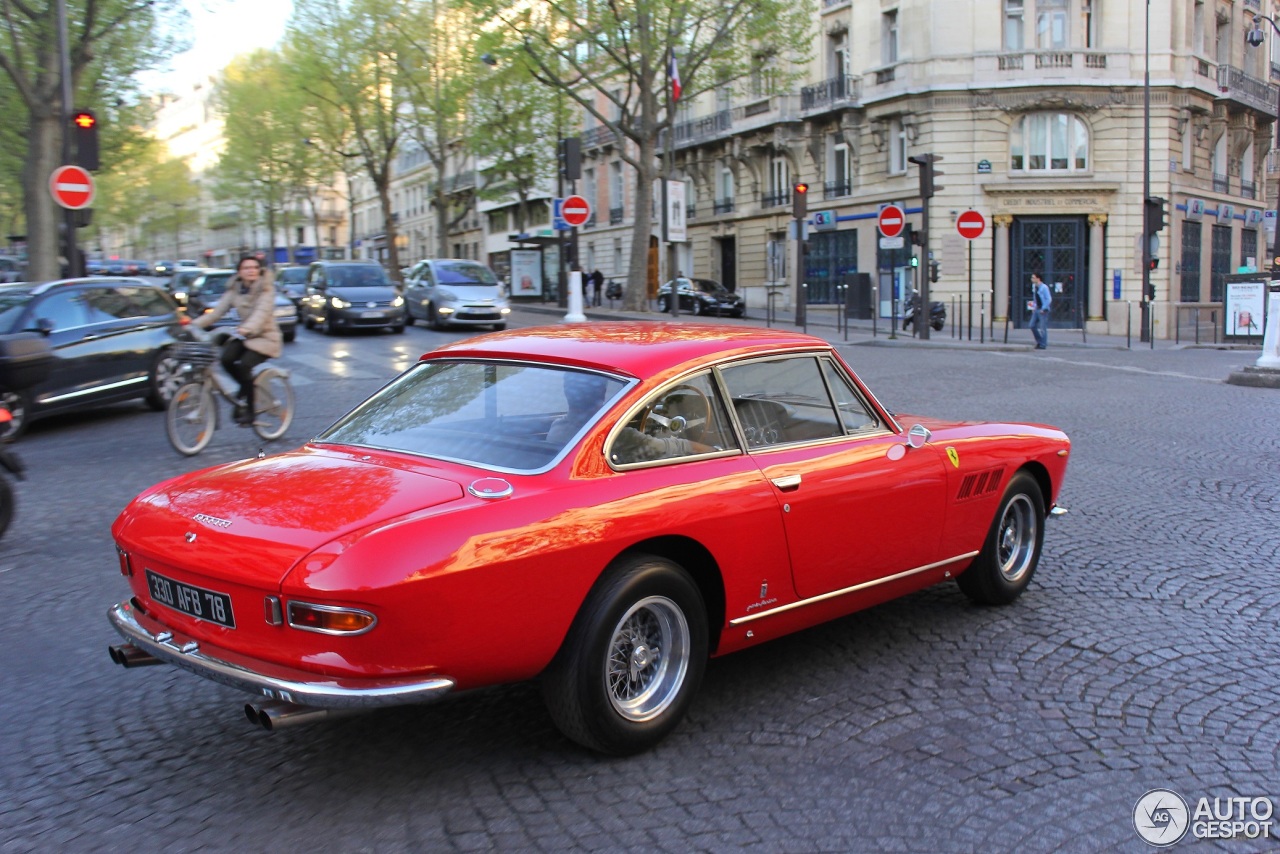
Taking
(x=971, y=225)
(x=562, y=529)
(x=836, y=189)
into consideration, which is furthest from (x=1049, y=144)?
(x=562, y=529)

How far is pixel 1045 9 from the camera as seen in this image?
121ft

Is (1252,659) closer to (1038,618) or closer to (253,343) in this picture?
(1038,618)

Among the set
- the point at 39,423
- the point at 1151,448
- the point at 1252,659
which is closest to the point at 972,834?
the point at 1252,659

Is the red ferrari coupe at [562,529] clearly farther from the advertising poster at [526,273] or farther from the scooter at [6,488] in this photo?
the advertising poster at [526,273]

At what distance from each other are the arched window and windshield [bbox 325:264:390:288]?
2214 cm

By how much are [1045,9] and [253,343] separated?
34.2m

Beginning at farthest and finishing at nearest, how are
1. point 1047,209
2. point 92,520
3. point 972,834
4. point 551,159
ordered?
point 551,159
point 1047,209
point 92,520
point 972,834

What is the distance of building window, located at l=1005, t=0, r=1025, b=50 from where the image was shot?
122ft

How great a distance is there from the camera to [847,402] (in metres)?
4.81

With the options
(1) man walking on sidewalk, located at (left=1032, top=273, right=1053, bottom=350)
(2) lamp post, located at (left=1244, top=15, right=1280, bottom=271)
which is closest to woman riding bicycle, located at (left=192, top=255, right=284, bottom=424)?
(2) lamp post, located at (left=1244, top=15, right=1280, bottom=271)

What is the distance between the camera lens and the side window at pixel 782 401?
4402 mm

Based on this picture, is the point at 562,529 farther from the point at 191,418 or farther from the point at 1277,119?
the point at 1277,119

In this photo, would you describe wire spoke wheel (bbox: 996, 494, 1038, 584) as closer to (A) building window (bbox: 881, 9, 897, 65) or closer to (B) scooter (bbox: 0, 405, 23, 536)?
(B) scooter (bbox: 0, 405, 23, 536)

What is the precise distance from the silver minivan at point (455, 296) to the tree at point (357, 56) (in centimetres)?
2398
